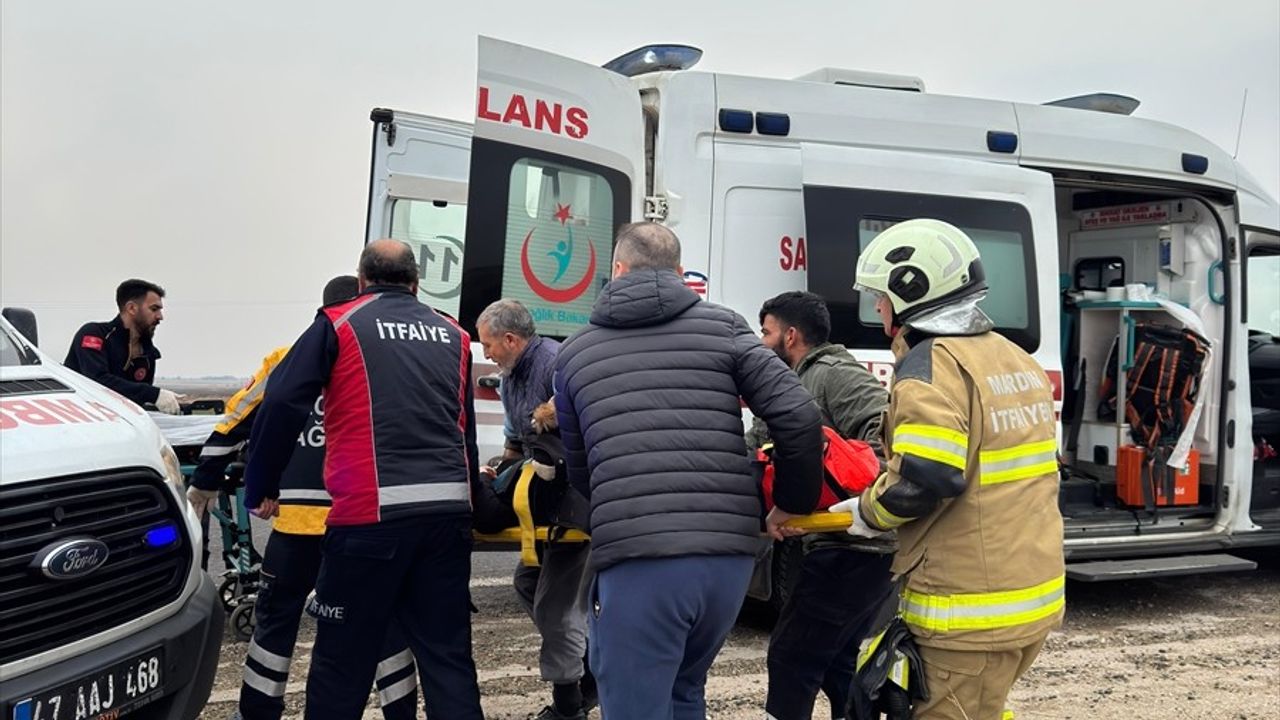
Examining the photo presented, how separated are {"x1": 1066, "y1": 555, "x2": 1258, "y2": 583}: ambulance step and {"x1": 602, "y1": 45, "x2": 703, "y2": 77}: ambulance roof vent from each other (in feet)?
11.0

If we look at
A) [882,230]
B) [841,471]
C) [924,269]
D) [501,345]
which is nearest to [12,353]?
[501,345]

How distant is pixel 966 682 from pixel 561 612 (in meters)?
1.87

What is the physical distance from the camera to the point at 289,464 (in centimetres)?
373

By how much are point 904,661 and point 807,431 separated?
62 cm

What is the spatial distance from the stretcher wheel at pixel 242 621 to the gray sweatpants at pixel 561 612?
5.65 ft

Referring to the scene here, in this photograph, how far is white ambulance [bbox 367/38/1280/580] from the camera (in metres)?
4.61

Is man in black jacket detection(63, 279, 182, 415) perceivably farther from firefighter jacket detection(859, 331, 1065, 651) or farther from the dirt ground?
firefighter jacket detection(859, 331, 1065, 651)

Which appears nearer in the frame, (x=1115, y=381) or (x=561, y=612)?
(x=561, y=612)

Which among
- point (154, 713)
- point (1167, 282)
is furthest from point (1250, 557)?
point (154, 713)

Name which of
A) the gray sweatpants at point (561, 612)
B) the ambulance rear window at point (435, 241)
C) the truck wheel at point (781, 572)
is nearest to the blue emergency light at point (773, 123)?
the ambulance rear window at point (435, 241)

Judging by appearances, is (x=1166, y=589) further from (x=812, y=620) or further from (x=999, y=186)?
(x=812, y=620)

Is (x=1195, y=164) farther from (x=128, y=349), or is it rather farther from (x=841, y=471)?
(x=128, y=349)

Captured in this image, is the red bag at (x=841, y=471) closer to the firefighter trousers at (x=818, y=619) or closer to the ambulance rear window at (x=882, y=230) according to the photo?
the firefighter trousers at (x=818, y=619)

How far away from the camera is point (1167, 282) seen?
671 centimetres
